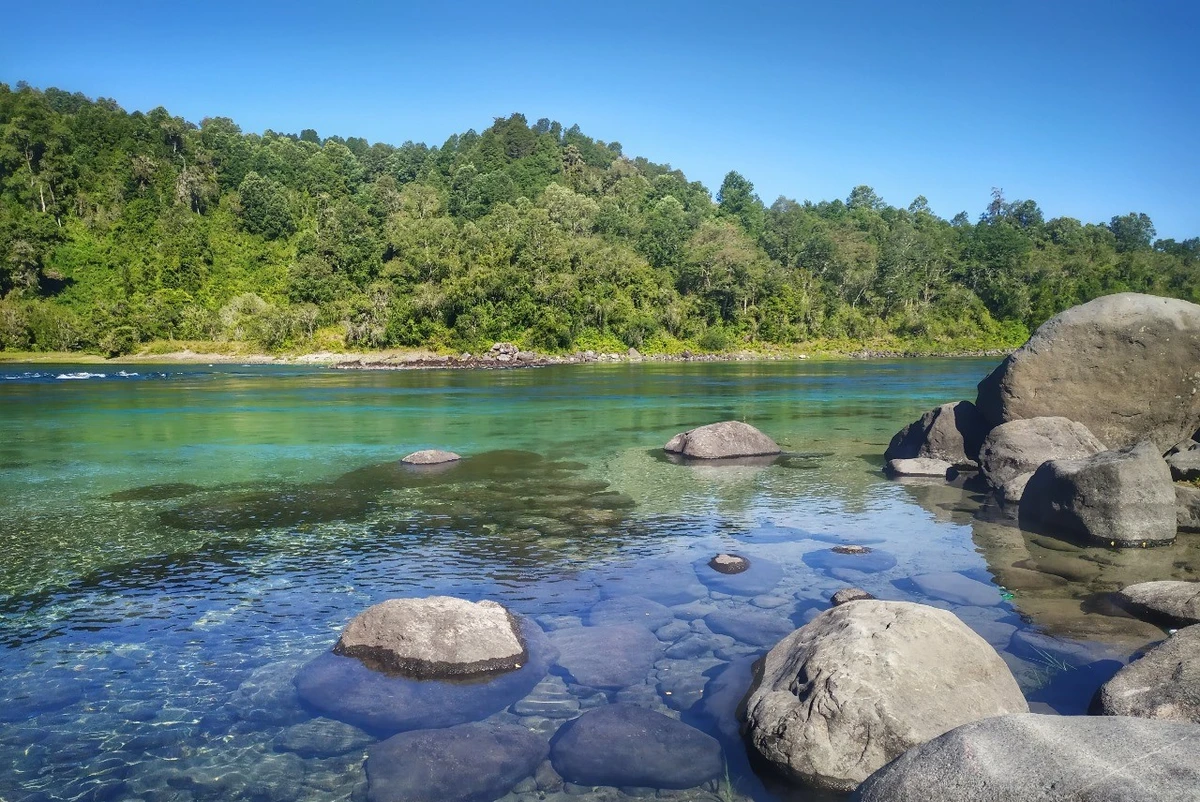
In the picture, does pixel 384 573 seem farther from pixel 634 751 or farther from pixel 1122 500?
pixel 1122 500

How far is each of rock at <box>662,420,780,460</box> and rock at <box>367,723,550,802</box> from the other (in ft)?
56.0

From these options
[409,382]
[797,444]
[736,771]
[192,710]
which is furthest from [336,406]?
[736,771]

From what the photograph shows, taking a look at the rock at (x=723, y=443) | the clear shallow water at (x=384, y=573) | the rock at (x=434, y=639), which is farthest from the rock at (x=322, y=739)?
the rock at (x=723, y=443)

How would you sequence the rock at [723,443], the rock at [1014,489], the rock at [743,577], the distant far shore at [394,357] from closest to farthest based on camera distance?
the rock at [743,577]
the rock at [1014,489]
the rock at [723,443]
the distant far shore at [394,357]

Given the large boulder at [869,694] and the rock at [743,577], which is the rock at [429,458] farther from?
the large boulder at [869,694]

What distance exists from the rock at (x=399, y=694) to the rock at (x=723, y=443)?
1547 cm

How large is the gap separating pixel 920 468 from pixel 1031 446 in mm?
3182

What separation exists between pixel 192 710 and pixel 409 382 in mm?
56578

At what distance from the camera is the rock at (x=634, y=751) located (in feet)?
22.2

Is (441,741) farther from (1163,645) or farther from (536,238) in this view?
(536,238)

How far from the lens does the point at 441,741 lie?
728 cm

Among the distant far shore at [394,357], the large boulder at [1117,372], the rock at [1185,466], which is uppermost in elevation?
the large boulder at [1117,372]

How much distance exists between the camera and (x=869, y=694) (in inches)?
265

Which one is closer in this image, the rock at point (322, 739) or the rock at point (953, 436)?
the rock at point (322, 739)
